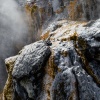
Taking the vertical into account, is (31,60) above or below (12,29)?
below

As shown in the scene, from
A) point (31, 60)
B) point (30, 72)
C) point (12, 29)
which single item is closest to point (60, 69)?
point (30, 72)

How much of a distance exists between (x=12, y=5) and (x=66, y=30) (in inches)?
374

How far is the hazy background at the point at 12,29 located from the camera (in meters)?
21.1

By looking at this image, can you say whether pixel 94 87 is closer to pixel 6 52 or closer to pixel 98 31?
pixel 98 31

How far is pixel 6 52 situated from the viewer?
2103 cm

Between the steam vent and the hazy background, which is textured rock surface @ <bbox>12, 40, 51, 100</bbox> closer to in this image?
the steam vent

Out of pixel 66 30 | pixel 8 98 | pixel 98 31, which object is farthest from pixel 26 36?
pixel 98 31

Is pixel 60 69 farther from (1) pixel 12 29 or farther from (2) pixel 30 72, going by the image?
Answer: (1) pixel 12 29

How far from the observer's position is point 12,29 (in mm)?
21828

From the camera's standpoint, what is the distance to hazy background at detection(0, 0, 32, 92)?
21.1 metres

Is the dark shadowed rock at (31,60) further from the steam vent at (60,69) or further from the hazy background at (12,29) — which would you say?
the hazy background at (12,29)

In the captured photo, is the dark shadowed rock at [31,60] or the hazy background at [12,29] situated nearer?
the dark shadowed rock at [31,60]

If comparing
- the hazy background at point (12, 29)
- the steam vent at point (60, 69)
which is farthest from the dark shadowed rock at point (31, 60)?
the hazy background at point (12, 29)

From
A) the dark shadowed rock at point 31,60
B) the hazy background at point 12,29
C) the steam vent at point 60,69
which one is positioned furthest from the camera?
the hazy background at point 12,29
